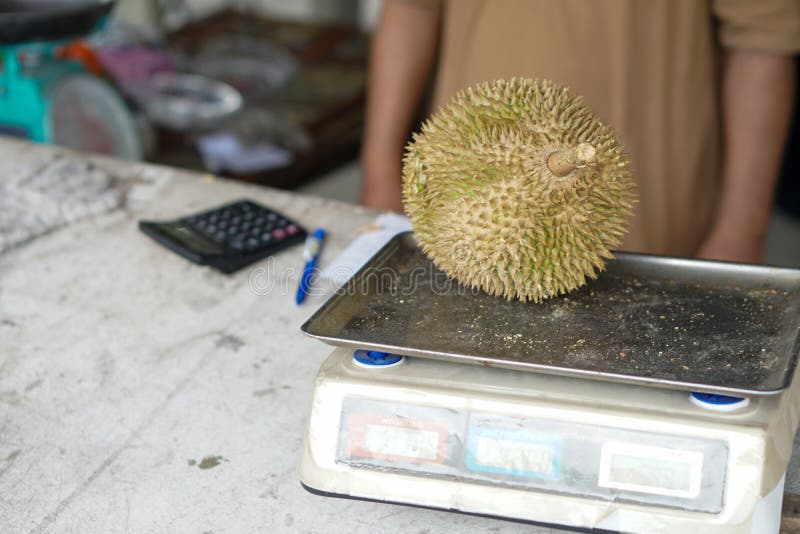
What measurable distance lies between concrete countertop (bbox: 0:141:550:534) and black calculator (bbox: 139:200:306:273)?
2cm

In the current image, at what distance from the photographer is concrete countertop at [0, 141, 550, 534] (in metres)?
0.82

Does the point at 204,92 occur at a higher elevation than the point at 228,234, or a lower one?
lower

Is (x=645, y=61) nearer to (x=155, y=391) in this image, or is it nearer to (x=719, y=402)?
(x=719, y=402)

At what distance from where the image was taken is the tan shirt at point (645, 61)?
1499 mm

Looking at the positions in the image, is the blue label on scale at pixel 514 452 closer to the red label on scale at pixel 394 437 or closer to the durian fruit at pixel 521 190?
the red label on scale at pixel 394 437

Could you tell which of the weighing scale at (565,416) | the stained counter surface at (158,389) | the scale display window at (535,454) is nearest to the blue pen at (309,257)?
the stained counter surface at (158,389)

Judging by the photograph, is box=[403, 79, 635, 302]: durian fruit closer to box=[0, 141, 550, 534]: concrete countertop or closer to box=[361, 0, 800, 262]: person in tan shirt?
box=[0, 141, 550, 534]: concrete countertop

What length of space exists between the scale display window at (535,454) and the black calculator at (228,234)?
1.73 ft

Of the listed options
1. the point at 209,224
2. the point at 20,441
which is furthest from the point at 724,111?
the point at 20,441

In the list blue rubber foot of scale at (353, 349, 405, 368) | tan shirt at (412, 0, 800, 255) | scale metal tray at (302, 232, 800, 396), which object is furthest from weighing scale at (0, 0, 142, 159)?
blue rubber foot of scale at (353, 349, 405, 368)

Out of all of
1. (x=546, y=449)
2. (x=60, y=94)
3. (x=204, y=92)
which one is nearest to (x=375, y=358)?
(x=546, y=449)

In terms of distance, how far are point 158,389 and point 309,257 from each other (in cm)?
32

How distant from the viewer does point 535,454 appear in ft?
2.39

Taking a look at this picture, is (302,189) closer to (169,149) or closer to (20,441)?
(169,149)
